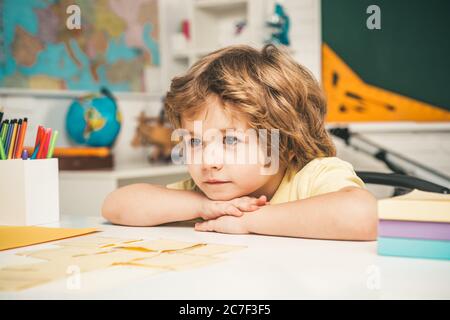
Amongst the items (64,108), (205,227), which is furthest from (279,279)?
(64,108)

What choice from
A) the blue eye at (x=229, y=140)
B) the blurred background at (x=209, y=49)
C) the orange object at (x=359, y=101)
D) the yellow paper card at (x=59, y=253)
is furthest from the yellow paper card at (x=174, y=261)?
the orange object at (x=359, y=101)

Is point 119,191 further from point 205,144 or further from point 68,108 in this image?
point 68,108

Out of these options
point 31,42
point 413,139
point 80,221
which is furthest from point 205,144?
point 413,139

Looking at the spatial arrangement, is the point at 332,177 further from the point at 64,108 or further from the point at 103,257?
the point at 64,108

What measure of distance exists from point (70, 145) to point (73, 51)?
1.37 ft

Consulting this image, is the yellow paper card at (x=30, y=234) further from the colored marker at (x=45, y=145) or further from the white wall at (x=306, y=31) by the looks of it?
the white wall at (x=306, y=31)

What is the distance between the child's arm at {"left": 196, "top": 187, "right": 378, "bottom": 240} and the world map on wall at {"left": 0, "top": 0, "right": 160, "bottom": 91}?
1.57m

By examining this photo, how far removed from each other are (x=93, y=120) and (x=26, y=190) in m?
1.33

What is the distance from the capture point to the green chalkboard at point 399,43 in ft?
8.71

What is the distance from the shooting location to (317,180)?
0.99 m

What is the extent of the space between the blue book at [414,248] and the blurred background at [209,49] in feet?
5.22

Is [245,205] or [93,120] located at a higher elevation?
[93,120]

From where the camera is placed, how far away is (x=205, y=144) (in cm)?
98

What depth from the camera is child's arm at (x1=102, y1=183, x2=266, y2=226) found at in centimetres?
97
